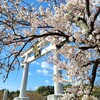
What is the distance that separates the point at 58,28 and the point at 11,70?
1.08m

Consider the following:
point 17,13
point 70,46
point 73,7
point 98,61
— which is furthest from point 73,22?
point 17,13

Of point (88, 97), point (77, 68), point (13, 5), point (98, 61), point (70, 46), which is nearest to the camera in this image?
point (88, 97)

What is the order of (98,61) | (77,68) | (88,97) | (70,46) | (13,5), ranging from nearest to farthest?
(88,97) → (98,61) → (77,68) → (70,46) → (13,5)

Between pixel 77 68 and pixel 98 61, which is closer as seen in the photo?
pixel 98 61

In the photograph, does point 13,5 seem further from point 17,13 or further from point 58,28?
point 58,28

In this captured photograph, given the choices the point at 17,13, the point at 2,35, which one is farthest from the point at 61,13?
the point at 2,35

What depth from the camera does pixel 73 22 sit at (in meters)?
2.67

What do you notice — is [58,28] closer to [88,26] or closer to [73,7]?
[73,7]

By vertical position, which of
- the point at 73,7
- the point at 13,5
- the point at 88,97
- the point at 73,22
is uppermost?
the point at 13,5

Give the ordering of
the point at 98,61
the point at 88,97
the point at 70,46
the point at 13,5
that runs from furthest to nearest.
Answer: the point at 13,5, the point at 70,46, the point at 98,61, the point at 88,97

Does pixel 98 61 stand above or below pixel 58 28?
below

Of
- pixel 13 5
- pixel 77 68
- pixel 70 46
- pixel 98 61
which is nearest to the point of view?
pixel 98 61

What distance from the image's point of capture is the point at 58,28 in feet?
9.71

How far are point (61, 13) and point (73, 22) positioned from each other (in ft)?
0.88
